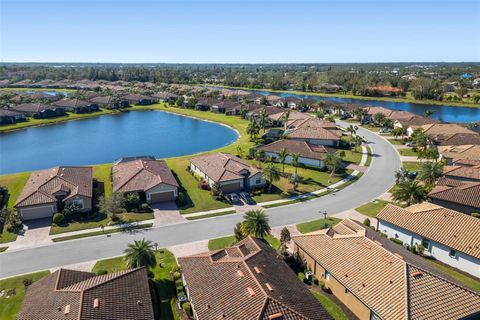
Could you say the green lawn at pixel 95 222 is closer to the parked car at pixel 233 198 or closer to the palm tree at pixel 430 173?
the parked car at pixel 233 198

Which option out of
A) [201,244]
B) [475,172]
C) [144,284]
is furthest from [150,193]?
[475,172]

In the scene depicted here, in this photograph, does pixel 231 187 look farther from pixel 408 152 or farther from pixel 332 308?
pixel 408 152

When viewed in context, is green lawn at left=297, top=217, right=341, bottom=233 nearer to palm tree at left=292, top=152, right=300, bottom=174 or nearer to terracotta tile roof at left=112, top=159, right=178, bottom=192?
palm tree at left=292, top=152, right=300, bottom=174

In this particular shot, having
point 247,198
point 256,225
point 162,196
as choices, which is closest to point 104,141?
point 162,196

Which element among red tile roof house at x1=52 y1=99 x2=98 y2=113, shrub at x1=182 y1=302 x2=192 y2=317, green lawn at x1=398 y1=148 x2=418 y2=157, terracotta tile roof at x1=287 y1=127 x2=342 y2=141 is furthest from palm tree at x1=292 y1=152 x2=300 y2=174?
red tile roof house at x1=52 y1=99 x2=98 y2=113

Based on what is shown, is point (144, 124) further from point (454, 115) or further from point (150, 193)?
point (454, 115)
